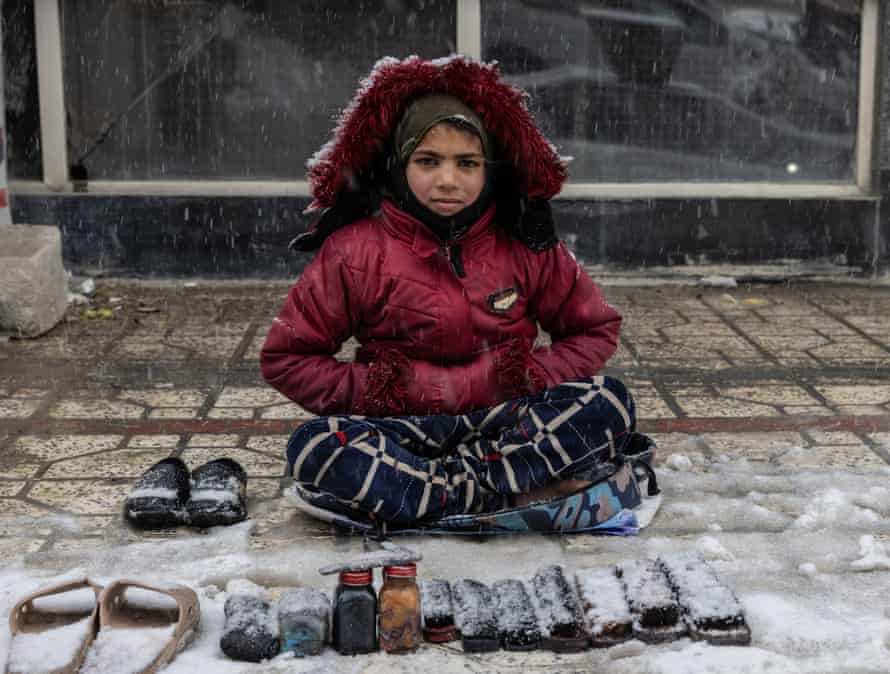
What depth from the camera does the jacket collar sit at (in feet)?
12.3

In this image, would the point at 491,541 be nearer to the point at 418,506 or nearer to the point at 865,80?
the point at 418,506

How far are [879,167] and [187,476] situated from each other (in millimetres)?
5266

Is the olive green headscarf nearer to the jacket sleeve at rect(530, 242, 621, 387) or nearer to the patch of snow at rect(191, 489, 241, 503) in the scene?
the jacket sleeve at rect(530, 242, 621, 387)

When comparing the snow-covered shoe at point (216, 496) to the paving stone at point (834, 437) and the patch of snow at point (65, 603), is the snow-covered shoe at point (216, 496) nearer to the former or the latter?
the patch of snow at point (65, 603)

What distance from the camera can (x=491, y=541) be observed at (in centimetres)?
363

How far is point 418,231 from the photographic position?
3.76 meters

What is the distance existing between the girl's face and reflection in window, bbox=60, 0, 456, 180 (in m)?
4.22

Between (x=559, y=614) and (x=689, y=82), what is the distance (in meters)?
5.49

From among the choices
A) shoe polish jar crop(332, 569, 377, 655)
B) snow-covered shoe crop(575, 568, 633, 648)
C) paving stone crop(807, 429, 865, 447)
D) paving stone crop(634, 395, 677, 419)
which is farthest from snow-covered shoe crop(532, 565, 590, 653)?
paving stone crop(634, 395, 677, 419)

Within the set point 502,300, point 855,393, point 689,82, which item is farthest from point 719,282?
point 502,300

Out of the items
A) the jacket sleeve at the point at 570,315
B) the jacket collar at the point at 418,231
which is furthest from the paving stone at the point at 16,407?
the jacket sleeve at the point at 570,315

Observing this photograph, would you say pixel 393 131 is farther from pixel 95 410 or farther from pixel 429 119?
pixel 95 410

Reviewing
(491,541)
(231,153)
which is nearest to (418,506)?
(491,541)

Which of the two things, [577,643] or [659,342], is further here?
[659,342]
